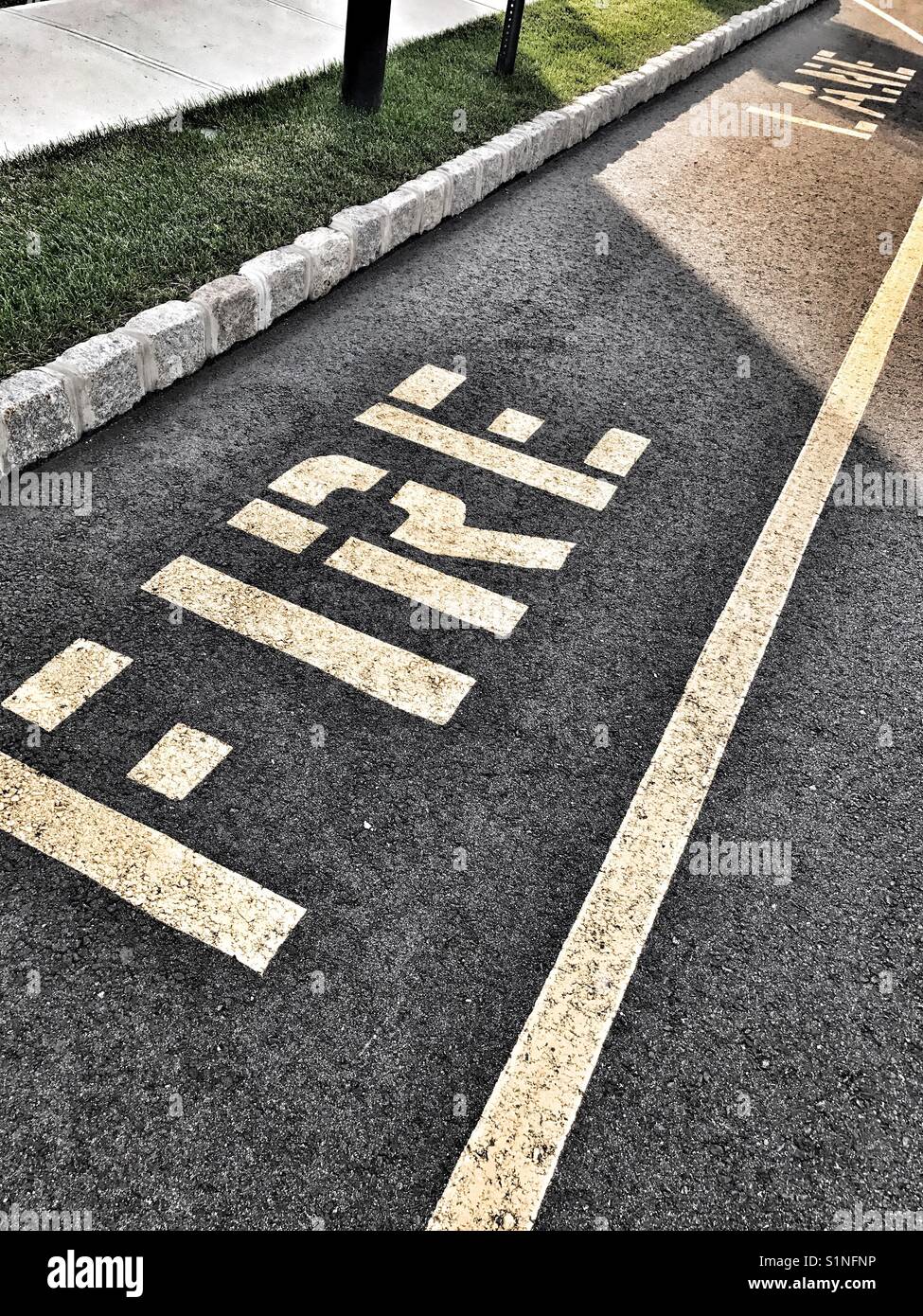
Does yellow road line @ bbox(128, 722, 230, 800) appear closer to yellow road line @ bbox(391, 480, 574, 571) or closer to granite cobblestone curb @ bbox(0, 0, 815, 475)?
yellow road line @ bbox(391, 480, 574, 571)

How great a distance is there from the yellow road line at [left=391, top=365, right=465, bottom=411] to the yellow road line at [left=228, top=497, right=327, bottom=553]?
3.04 ft

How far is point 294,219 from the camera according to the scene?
4.74 metres

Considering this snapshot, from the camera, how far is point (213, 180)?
494cm

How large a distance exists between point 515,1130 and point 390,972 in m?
0.41

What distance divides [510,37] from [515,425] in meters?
4.14

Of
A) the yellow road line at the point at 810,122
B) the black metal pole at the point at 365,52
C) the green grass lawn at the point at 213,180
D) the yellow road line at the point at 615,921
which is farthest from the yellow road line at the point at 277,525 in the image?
the yellow road line at the point at 810,122

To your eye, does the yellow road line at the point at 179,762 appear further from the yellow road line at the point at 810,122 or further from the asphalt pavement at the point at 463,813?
the yellow road line at the point at 810,122

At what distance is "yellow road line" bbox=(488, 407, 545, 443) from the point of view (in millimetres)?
4008

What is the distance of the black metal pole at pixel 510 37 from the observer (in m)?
6.61

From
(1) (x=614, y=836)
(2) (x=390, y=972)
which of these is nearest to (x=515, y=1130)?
(2) (x=390, y=972)

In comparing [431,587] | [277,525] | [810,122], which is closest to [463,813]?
[431,587]

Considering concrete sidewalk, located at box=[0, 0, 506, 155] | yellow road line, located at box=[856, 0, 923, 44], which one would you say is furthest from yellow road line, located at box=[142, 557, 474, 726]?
yellow road line, located at box=[856, 0, 923, 44]

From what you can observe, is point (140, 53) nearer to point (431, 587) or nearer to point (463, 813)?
point (431, 587)
